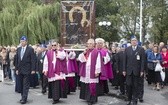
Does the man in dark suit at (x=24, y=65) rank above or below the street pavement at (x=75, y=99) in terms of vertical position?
above

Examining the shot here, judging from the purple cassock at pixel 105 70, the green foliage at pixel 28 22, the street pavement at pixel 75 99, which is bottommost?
the street pavement at pixel 75 99

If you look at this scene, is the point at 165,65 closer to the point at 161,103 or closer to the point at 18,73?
the point at 161,103

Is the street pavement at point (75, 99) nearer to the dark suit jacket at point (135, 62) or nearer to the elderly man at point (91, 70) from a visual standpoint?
the elderly man at point (91, 70)

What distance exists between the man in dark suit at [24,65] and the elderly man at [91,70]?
61.2 inches

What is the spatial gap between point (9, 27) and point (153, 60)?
16815 millimetres

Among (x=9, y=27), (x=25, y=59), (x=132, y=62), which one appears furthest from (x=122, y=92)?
(x=9, y=27)

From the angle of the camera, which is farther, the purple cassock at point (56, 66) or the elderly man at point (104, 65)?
the elderly man at point (104, 65)

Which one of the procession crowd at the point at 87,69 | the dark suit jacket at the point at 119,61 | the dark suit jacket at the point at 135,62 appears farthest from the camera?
the dark suit jacket at the point at 119,61

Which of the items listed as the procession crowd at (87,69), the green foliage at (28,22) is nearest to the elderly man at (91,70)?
the procession crowd at (87,69)

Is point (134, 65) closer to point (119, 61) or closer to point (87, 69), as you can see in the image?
point (87, 69)

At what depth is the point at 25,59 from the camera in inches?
506

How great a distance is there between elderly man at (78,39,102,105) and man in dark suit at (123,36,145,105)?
0.85 m

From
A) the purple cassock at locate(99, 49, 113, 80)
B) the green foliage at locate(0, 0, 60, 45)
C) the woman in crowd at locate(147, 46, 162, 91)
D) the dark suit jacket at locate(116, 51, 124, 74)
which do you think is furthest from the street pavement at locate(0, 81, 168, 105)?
the green foliage at locate(0, 0, 60, 45)

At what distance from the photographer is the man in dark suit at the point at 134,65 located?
12.0 meters
